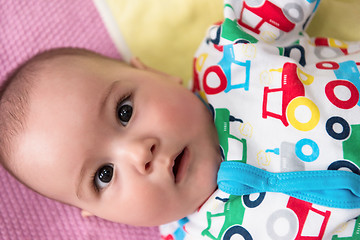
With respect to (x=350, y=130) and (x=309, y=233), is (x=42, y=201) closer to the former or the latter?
(x=309, y=233)

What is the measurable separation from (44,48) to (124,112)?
1.77 feet

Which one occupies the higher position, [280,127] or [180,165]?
[280,127]

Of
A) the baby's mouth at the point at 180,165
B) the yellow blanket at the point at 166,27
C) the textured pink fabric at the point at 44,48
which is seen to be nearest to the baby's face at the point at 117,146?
the baby's mouth at the point at 180,165

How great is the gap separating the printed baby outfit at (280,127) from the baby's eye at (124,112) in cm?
23

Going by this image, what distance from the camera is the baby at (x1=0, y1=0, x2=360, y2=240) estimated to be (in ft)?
3.20

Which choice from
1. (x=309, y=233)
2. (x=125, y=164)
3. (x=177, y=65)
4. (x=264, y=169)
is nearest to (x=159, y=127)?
(x=125, y=164)

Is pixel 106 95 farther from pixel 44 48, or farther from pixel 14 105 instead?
pixel 44 48

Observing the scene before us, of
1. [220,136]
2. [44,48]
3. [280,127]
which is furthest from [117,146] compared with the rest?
[44,48]

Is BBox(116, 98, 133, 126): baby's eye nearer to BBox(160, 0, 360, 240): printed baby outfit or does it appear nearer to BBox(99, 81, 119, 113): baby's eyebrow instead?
BBox(99, 81, 119, 113): baby's eyebrow

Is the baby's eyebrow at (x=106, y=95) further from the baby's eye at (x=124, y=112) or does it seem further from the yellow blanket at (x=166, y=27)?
the yellow blanket at (x=166, y=27)

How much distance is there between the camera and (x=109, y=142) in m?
1.03

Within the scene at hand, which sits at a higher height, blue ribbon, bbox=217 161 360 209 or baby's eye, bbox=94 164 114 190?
blue ribbon, bbox=217 161 360 209

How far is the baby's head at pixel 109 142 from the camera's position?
3.35 ft

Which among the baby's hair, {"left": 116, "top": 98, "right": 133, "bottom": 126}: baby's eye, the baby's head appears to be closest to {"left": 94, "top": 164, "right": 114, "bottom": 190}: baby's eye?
the baby's head
